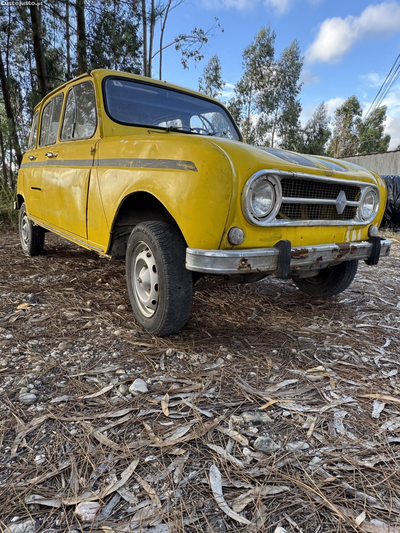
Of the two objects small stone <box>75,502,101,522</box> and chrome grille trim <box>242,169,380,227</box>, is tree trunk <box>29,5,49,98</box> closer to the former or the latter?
chrome grille trim <box>242,169,380,227</box>

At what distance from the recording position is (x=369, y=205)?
2.62m

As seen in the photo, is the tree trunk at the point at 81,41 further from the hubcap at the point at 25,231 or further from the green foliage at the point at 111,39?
the hubcap at the point at 25,231

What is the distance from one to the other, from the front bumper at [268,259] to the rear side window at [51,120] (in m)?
2.77

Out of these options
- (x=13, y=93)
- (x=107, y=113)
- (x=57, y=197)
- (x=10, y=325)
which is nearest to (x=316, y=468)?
(x=10, y=325)

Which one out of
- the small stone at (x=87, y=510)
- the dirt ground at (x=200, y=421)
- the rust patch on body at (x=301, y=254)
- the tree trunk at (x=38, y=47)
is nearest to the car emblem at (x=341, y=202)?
the rust patch on body at (x=301, y=254)

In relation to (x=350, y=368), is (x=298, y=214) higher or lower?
higher

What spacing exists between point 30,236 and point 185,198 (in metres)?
3.62

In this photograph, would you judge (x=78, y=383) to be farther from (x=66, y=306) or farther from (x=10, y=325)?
(x=66, y=306)

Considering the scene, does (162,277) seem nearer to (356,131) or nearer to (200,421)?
(200,421)

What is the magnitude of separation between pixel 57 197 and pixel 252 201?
2.34m

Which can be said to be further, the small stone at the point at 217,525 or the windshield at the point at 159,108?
the windshield at the point at 159,108

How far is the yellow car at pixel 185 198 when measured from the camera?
1.88 meters

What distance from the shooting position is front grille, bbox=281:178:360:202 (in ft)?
6.94

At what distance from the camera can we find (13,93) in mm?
11172
